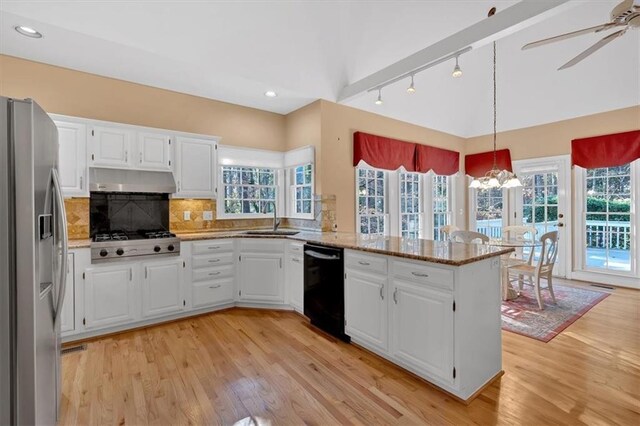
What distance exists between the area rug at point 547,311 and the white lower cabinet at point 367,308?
1585 millimetres

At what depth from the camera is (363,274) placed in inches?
104

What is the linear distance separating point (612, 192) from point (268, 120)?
18.0 feet

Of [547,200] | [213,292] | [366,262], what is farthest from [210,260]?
[547,200]

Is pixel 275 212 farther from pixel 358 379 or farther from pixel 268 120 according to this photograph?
pixel 358 379

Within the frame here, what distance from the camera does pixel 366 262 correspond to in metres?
2.62

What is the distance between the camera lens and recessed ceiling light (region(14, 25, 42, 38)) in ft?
8.57

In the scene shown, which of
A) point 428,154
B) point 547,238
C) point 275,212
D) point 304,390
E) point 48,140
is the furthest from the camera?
point 428,154

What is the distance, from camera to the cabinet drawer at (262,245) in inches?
147

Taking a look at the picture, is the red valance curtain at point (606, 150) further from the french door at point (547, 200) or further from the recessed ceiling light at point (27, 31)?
the recessed ceiling light at point (27, 31)

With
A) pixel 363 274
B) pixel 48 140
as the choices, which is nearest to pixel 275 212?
pixel 363 274

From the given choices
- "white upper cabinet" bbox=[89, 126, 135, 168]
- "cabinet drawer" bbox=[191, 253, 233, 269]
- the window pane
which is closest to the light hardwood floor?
"cabinet drawer" bbox=[191, 253, 233, 269]

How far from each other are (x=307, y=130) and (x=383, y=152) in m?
1.27

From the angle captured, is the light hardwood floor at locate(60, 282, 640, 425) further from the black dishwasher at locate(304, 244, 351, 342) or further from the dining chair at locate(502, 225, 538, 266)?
the dining chair at locate(502, 225, 538, 266)

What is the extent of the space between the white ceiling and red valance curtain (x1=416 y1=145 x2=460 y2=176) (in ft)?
2.21
